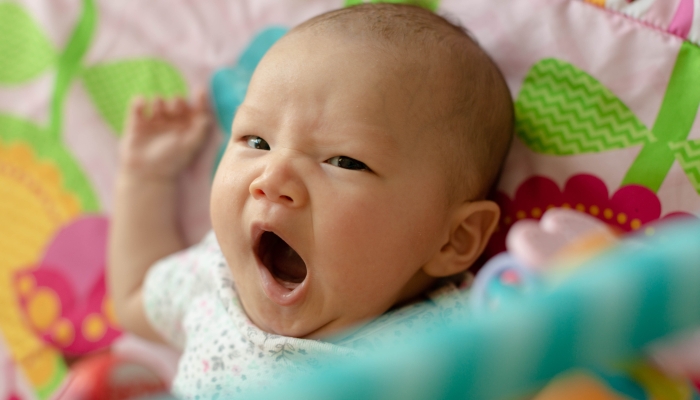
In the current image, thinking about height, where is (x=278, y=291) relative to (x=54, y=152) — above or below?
above

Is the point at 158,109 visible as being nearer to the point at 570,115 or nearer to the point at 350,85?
the point at 350,85

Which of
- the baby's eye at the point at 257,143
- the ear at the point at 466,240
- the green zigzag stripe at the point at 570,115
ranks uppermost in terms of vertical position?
the green zigzag stripe at the point at 570,115

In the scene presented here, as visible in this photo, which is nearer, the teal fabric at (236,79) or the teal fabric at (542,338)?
the teal fabric at (542,338)

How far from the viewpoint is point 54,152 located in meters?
1.35

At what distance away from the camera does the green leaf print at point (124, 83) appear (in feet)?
4.35

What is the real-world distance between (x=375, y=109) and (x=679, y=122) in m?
0.44

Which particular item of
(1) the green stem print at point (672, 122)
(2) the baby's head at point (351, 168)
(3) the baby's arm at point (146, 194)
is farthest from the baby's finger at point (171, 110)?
(1) the green stem print at point (672, 122)

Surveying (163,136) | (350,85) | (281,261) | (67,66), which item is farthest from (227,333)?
(67,66)

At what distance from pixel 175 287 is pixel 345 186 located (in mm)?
456

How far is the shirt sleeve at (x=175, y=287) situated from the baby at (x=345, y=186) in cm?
10

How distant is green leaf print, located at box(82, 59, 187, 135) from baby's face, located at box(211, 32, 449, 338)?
1.61ft

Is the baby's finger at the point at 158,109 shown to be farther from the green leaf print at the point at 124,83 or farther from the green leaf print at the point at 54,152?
the green leaf print at the point at 54,152

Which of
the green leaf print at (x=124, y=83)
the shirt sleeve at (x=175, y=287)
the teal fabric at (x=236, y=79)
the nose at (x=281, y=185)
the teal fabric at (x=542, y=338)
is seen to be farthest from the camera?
the green leaf print at (x=124, y=83)

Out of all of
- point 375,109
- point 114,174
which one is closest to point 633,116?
point 375,109
